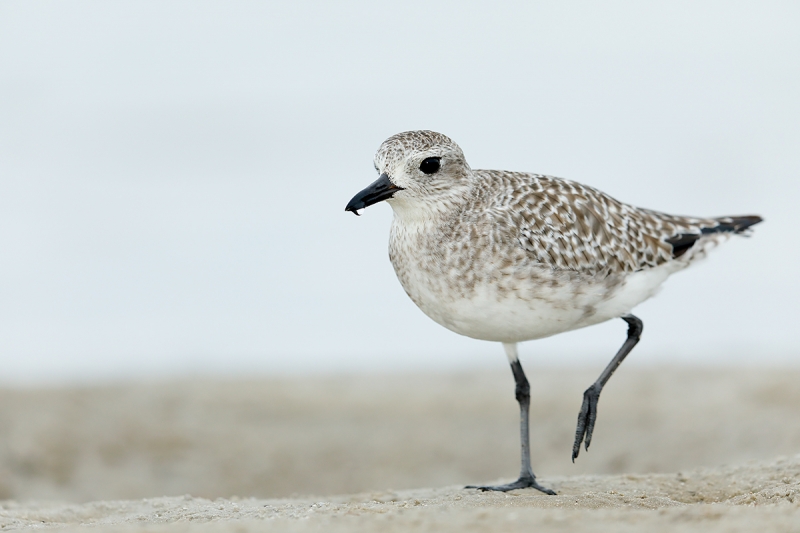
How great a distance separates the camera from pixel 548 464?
910 cm

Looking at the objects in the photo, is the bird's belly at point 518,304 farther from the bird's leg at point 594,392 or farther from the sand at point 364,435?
the sand at point 364,435

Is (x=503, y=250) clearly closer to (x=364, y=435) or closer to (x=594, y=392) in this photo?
(x=594, y=392)

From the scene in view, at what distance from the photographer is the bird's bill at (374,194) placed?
17.9ft

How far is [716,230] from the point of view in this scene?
271 inches

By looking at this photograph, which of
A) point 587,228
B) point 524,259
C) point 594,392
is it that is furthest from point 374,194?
point 594,392

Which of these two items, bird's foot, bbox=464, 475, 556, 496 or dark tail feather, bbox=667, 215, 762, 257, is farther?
dark tail feather, bbox=667, 215, 762, 257

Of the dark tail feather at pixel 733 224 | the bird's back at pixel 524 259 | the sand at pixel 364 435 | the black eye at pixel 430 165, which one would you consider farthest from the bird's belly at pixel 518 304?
the sand at pixel 364 435

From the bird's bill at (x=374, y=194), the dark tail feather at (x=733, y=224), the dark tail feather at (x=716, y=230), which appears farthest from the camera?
the dark tail feather at (x=733, y=224)

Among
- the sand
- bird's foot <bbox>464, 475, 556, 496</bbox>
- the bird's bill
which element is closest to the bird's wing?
the bird's bill

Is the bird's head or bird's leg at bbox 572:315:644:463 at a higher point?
the bird's head

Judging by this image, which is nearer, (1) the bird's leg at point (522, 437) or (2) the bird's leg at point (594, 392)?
(2) the bird's leg at point (594, 392)

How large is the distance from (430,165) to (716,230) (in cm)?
241

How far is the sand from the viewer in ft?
28.5

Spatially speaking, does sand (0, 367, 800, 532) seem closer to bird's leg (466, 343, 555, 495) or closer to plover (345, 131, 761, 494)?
bird's leg (466, 343, 555, 495)
